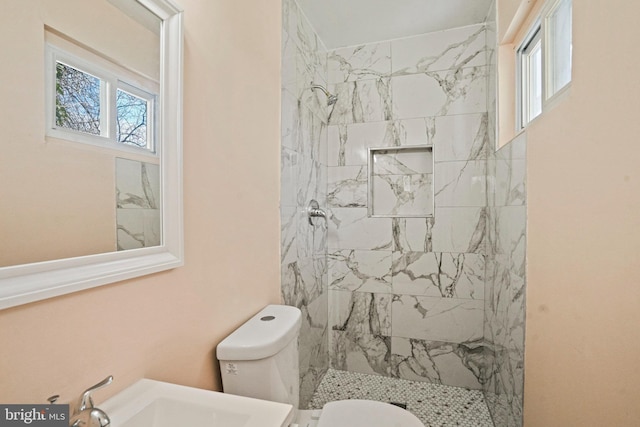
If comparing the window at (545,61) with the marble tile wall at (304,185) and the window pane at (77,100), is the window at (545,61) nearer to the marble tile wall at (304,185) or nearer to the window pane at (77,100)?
the marble tile wall at (304,185)

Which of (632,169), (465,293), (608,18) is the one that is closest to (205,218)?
(632,169)

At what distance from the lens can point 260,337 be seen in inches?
44.4

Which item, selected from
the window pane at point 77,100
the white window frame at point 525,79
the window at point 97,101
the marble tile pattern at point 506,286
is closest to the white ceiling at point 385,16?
the white window frame at point 525,79

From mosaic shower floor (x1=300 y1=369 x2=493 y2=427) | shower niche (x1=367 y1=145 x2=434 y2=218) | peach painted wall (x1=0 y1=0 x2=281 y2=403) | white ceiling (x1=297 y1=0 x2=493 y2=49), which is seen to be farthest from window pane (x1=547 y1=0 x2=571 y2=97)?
mosaic shower floor (x1=300 y1=369 x2=493 y2=427)

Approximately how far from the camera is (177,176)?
94cm

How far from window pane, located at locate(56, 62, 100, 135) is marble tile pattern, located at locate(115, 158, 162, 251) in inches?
4.5

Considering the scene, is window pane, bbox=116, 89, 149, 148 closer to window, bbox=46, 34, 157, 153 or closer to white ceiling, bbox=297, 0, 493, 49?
window, bbox=46, 34, 157, 153

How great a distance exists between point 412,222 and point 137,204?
2003mm

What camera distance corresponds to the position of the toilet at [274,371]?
1077mm

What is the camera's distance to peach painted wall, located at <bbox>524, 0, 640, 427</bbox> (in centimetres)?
76

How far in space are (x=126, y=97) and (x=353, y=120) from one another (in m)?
1.96

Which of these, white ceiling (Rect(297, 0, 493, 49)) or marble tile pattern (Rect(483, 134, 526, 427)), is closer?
marble tile pattern (Rect(483, 134, 526, 427))

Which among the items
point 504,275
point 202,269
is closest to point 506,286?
point 504,275

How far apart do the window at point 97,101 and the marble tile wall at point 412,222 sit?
1.85 m
